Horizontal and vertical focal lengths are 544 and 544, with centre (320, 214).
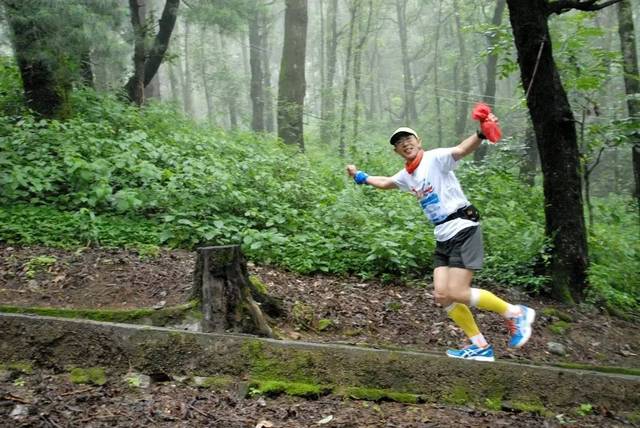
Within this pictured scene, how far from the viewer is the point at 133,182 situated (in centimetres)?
866

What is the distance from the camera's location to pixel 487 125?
4168 millimetres

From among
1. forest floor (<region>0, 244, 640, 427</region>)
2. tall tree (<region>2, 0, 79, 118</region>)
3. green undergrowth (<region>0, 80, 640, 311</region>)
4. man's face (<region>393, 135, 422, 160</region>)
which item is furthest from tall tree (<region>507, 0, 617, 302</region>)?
tall tree (<region>2, 0, 79, 118</region>)

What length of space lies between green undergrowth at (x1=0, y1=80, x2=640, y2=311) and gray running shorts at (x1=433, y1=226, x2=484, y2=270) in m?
2.81

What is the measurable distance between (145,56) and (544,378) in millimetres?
12412

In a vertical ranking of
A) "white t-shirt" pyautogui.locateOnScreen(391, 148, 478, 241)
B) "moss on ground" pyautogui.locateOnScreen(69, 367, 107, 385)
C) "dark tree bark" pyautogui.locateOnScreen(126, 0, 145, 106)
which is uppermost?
"dark tree bark" pyautogui.locateOnScreen(126, 0, 145, 106)

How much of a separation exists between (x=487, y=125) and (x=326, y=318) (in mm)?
3034

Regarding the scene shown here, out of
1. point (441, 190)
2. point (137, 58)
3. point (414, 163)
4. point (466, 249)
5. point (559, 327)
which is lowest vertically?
point (559, 327)

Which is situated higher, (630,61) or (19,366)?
(630,61)

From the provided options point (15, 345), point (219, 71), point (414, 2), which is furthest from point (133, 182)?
point (414, 2)

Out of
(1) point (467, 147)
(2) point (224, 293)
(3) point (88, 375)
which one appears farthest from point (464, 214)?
(3) point (88, 375)

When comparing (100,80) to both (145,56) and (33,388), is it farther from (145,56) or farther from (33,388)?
(33,388)

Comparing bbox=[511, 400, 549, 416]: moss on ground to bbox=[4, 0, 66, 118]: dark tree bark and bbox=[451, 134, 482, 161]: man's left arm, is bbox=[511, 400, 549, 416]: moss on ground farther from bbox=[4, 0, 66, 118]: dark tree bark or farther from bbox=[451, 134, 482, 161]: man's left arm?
bbox=[4, 0, 66, 118]: dark tree bark

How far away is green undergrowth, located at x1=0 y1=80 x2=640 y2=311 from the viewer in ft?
24.9

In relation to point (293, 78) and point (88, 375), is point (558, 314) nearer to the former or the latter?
point (88, 375)
